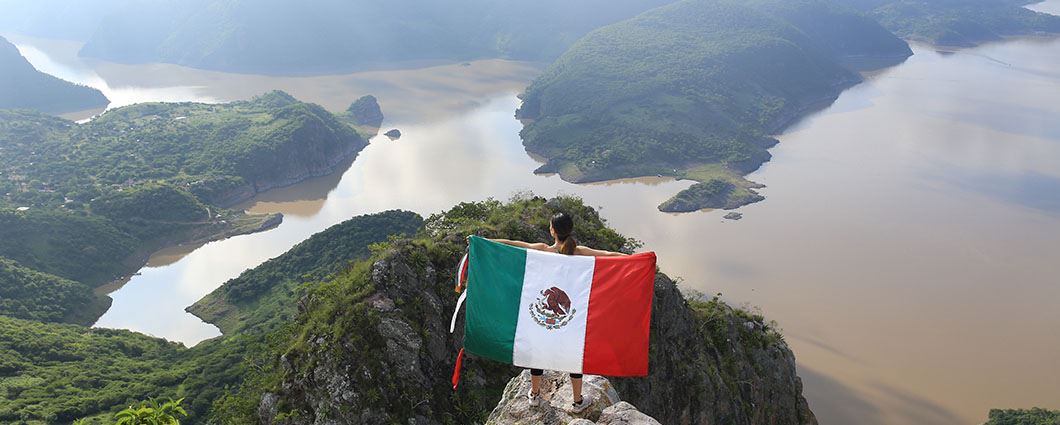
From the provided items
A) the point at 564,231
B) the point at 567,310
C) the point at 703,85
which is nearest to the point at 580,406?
the point at 567,310

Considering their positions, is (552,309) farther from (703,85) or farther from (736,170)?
(703,85)

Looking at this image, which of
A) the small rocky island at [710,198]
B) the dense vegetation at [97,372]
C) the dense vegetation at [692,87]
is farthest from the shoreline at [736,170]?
the dense vegetation at [97,372]

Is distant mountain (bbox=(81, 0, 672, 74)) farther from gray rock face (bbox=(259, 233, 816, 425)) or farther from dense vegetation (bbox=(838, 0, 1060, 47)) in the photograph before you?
gray rock face (bbox=(259, 233, 816, 425))

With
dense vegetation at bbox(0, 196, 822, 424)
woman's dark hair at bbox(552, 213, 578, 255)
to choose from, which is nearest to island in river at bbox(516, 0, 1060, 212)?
dense vegetation at bbox(0, 196, 822, 424)

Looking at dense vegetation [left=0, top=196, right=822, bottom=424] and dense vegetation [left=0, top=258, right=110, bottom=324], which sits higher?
dense vegetation [left=0, top=196, right=822, bottom=424]

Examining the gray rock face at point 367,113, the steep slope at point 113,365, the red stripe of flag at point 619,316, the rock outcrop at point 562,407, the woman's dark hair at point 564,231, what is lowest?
the steep slope at point 113,365

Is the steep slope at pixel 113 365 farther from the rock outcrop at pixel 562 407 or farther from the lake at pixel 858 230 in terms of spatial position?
the rock outcrop at pixel 562 407
